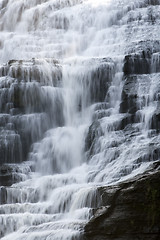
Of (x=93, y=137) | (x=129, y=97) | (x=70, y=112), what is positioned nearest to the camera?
(x=93, y=137)

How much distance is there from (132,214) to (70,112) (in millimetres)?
11280

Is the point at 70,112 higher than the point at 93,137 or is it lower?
higher

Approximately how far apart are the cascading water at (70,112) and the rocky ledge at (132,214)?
0.59 meters

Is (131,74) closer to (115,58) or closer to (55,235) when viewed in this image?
(115,58)

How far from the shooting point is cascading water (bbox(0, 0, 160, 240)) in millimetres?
16156

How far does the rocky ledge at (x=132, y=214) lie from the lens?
13.0m

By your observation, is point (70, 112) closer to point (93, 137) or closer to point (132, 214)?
point (93, 137)

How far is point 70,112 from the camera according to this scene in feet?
78.9

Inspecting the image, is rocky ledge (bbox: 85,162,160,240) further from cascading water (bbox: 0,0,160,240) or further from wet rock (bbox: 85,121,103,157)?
wet rock (bbox: 85,121,103,157)

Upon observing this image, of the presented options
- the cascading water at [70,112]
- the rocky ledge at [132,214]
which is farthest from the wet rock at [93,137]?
the rocky ledge at [132,214]

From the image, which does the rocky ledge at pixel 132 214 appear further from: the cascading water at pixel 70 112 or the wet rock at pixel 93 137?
the wet rock at pixel 93 137

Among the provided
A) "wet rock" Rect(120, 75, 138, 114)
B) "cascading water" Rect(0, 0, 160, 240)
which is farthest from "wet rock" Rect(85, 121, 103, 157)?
"wet rock" Rect(120, 75, 138, 114)

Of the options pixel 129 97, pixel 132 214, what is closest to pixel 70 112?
pixel 129 97

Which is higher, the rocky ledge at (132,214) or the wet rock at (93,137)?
the wet rock at (93,137)
